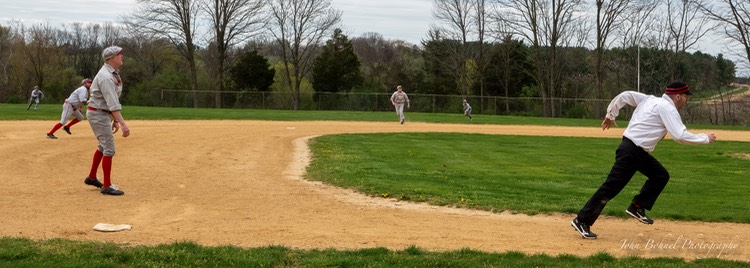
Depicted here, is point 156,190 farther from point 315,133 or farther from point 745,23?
point 745,23

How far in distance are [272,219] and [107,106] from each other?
118 inches

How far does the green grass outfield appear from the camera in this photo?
611 cm

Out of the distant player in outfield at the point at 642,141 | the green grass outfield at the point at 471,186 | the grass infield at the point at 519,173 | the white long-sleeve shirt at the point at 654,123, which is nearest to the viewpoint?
the green grass outfield at the point at 471,186

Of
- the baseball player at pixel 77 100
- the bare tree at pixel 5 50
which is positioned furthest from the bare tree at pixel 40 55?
the baseball player at pixel 77 100

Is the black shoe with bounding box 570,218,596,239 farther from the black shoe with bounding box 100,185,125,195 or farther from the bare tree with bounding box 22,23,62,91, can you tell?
the bare tree with bounding box 22,23,62,91

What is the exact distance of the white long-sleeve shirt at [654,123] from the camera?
23.2 ft

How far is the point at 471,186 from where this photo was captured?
1154 centimetres

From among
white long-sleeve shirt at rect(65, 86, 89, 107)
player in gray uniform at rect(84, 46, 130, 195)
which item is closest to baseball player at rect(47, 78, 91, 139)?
white long-sleeve shirt at rect(65, 86, 89, 107)

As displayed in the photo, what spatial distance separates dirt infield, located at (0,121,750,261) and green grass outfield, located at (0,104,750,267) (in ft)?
1.58

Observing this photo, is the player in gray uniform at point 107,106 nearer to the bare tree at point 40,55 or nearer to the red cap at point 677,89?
the red cap at point 677,89

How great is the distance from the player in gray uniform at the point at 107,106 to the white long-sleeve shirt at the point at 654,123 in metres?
6.23

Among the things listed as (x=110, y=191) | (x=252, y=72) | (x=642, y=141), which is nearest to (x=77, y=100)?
(x=110, y=191)

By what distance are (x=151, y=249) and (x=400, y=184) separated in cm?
562

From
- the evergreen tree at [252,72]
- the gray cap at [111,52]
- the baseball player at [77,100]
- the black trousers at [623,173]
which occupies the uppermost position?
the evergreen tree at [252,72]
